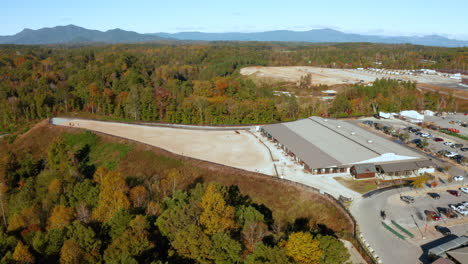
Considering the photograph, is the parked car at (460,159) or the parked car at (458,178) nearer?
the parked car at (458,178)

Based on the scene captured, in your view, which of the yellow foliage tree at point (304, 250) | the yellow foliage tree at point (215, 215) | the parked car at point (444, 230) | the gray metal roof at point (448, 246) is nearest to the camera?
the yellow foliage tree at point (304, 250)

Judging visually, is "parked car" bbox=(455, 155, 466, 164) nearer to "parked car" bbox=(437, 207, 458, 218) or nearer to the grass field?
the grass field

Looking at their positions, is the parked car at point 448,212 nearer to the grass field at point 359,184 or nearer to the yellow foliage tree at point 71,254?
the grass field at point 359,184

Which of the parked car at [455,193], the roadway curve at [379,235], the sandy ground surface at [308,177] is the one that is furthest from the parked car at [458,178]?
the sandy ground surface at [308,177]

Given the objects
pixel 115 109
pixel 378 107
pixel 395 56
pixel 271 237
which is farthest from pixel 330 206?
pixel 395 56

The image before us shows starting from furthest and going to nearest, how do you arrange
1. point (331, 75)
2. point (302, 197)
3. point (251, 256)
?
point (331, 75), point (302, 197), point (251, 256)

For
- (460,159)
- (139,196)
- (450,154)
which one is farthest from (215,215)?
(450,154)

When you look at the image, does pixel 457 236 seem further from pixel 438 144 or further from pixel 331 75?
pixel 331 75

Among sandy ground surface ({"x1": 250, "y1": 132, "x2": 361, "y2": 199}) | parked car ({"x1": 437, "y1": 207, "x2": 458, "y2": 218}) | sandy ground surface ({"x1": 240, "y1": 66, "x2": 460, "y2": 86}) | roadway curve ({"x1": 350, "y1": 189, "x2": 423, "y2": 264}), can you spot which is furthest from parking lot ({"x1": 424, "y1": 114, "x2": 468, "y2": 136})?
sandy ground surface ({"x1": 240, "y1": 66, "x2": 460, "y2": 86})
